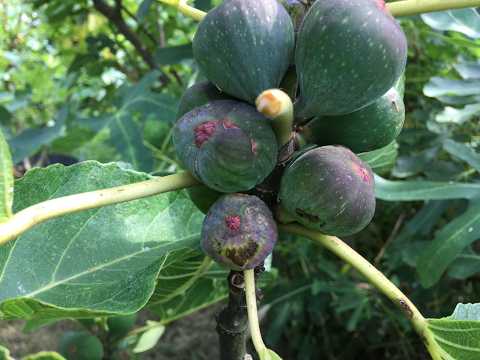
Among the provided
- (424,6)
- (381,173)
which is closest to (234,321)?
(424,6)

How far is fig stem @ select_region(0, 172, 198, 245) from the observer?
0.59 meters

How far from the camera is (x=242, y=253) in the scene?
686 mm

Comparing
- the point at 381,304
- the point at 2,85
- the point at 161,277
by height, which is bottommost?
the point at 381,304

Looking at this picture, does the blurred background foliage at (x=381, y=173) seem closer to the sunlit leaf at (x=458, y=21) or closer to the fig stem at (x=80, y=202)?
the sunlit leaf at (x=458, y=21)

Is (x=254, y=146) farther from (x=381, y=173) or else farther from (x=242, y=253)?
(x=381, y=173)

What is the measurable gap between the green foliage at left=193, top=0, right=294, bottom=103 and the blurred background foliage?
2.86ft

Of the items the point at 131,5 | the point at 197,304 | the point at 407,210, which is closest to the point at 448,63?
the point at 407,210

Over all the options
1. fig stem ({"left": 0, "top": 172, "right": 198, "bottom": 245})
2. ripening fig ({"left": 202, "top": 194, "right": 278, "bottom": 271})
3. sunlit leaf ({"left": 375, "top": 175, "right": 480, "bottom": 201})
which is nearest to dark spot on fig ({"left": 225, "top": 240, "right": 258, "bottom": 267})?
ripening fig ({"left": 202, "top": 194, "right": 278, "bottom": 271})

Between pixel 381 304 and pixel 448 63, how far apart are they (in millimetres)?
975

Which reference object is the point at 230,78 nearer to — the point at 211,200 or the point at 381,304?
the point at 211,200

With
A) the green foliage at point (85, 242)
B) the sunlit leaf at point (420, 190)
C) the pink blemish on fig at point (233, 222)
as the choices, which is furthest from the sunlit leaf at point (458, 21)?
the pink blemish on fig at point (233, 222)

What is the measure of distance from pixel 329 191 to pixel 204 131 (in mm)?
162

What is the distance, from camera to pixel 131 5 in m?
3.16

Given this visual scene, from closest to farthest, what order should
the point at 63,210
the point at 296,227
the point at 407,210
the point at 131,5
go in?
the point at 63,210 → the point at 296,227 → the point at 407,210 → the point at 131,5
